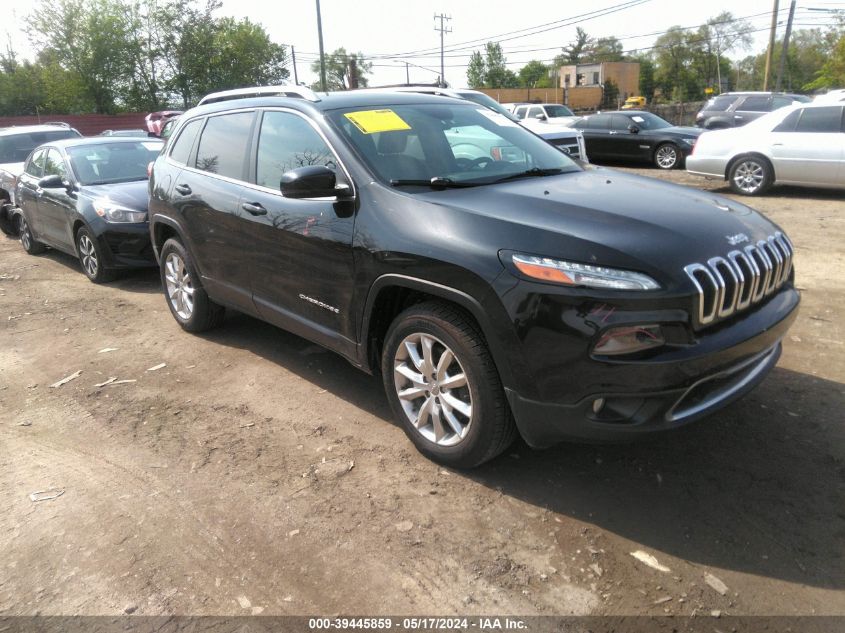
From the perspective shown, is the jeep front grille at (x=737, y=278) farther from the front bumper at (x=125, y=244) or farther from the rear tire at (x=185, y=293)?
the front bumper at (x=125, y=244)

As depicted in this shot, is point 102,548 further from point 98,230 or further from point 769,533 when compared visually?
point 98,230

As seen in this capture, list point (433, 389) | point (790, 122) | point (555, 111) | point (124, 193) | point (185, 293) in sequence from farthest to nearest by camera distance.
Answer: point (555, 111), point (790, 122), point (124, 193), point (185, 293), point (433, 389)

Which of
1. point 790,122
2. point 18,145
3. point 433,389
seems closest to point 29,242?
point 18,145

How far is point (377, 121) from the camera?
3838mm

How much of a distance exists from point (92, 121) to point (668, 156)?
135 ft

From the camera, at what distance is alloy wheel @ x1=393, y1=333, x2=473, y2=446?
3133 mm

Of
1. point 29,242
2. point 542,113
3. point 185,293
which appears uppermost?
point 542,113

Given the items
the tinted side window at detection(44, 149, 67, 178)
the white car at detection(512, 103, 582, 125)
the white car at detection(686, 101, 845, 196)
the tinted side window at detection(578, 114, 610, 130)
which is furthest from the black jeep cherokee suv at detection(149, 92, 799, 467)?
the white car at detection(512, 103, 582, 125)

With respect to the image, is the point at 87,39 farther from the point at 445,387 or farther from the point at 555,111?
the point at 445,387

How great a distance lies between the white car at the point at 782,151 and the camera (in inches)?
397

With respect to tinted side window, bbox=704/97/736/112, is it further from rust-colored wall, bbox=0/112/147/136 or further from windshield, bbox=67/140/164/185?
rust-colored wall, bbox=0/112/147/136

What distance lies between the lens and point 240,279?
451cm

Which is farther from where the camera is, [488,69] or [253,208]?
[488,69]

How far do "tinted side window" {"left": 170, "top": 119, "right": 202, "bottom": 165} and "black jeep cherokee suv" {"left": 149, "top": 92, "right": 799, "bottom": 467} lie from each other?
0.66m
